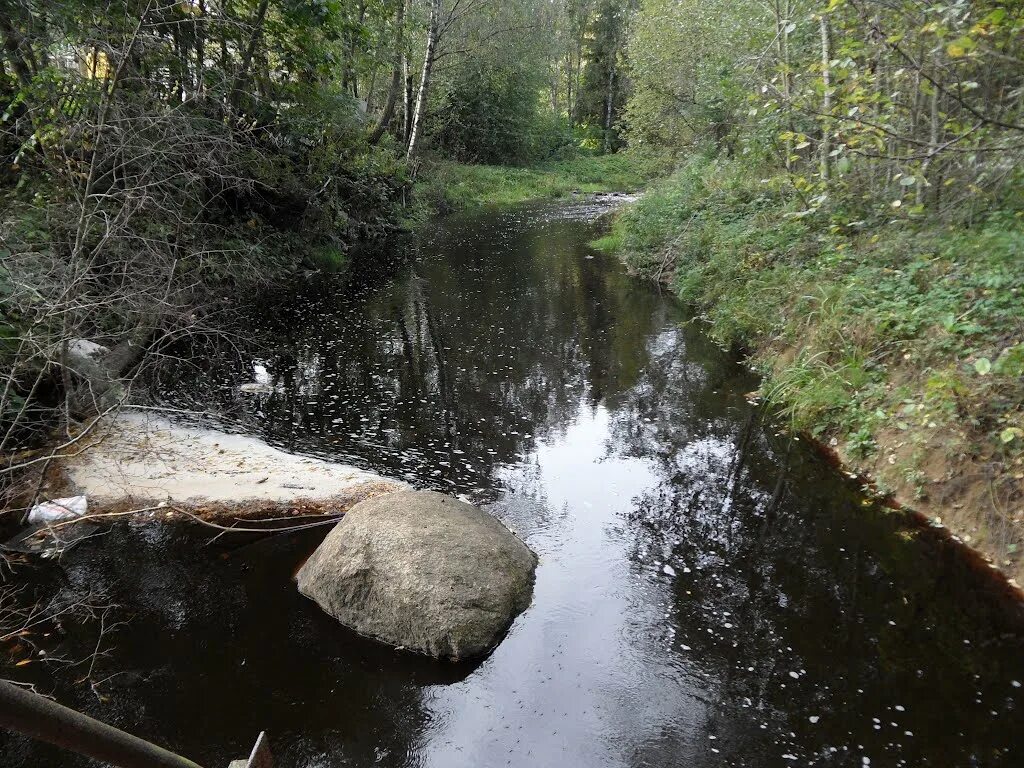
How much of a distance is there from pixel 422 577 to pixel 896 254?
21.9ft

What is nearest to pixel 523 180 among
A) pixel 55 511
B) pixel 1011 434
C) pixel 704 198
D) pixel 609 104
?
pixel 609 104

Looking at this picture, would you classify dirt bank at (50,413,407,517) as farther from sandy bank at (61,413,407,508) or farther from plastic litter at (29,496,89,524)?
plastic litter at (29,496,89,524)

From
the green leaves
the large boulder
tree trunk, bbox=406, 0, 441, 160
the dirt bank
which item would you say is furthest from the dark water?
tree trunk, bbox=406, 0, 441, 160

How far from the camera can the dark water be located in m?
3.74

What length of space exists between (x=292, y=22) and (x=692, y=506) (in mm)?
10378

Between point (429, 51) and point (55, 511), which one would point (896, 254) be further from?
point (429, 51)

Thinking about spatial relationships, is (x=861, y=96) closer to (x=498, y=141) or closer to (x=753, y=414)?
(x=753, y=414)

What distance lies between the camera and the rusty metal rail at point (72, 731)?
123 cm

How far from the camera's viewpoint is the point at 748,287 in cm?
1004

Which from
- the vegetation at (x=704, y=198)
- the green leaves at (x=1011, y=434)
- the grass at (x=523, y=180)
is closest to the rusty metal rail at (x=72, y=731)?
the vegetation at (x=704, y=198)

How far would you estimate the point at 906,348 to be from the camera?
646 centimetres

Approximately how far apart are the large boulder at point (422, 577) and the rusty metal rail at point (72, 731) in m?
2.81

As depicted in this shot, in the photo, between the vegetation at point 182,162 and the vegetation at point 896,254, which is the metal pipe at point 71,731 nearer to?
the vegetation at point 182,162

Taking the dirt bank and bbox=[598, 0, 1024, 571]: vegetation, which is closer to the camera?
bbox=[598, 0, 1024, 571]: vegetation
